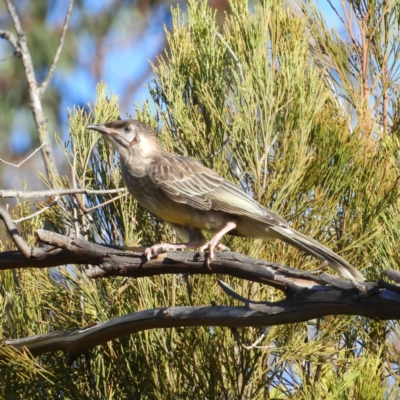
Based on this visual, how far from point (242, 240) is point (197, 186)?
393mm

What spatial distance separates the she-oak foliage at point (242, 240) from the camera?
4.12m

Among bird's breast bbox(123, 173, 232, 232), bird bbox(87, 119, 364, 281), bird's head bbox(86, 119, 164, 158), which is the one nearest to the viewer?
bird bbox(87, 119, 364, 281)

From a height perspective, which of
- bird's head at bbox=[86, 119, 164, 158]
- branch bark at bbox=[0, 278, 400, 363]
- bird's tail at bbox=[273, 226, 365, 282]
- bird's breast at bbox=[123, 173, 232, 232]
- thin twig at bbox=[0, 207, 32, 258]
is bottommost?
branch bark at bbox=[0, 278, 400, 363]

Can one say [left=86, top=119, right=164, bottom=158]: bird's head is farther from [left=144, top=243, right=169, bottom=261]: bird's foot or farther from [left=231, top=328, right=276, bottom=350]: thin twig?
[left=231, top=328, right=276, bottom=350]: thin twig

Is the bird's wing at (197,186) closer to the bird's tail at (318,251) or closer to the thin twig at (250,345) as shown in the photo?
the bird's tail at (318,251)

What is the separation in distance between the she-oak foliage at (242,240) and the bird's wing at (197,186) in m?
0.12

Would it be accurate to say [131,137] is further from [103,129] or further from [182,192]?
[182,192]

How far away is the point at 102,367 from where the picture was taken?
4.25 m

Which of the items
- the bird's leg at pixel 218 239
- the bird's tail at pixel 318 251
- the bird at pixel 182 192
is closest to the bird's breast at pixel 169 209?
the bird at pixel 182 192

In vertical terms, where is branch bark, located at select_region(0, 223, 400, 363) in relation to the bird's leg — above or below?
below

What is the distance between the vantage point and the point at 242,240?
457 cm

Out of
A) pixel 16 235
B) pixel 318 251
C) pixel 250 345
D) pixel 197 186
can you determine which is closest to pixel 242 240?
pixel 197 186

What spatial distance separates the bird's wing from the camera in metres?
4.40

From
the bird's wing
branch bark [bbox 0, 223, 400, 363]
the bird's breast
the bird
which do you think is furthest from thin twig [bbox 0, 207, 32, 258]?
the bird's wing
